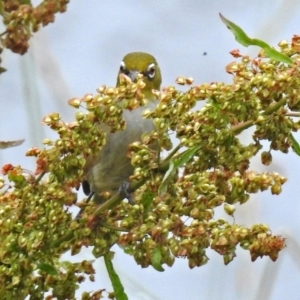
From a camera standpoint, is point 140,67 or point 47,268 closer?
point 47,268

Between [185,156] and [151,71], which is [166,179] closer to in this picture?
[185,156]

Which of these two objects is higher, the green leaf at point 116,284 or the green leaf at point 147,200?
the green leaf at point 147,200

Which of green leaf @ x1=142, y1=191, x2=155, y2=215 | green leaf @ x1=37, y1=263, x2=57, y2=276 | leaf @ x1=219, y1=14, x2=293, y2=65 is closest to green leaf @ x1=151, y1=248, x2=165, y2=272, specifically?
green leaf @ x1=142, y1=191, x2=155, y2=215

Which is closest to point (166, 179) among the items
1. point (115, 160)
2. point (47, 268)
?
point (47, 268)

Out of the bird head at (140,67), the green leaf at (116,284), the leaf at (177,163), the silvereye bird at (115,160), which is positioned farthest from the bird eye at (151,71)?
the leaf at (177,163)

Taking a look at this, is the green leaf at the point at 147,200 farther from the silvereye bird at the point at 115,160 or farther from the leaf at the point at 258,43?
the silvereye bird at the point at 115,160

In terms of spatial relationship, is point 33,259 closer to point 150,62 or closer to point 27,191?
point 27,191

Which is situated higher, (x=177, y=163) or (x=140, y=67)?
(x=140, y=67)

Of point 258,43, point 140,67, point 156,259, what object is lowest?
point 156,259

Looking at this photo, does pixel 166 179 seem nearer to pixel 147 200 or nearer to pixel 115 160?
pixel 147 200

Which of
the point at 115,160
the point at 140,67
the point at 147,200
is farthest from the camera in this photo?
the point at 140,67

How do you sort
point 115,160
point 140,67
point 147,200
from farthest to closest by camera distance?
point 140,67, point 115,160, point 147,200
